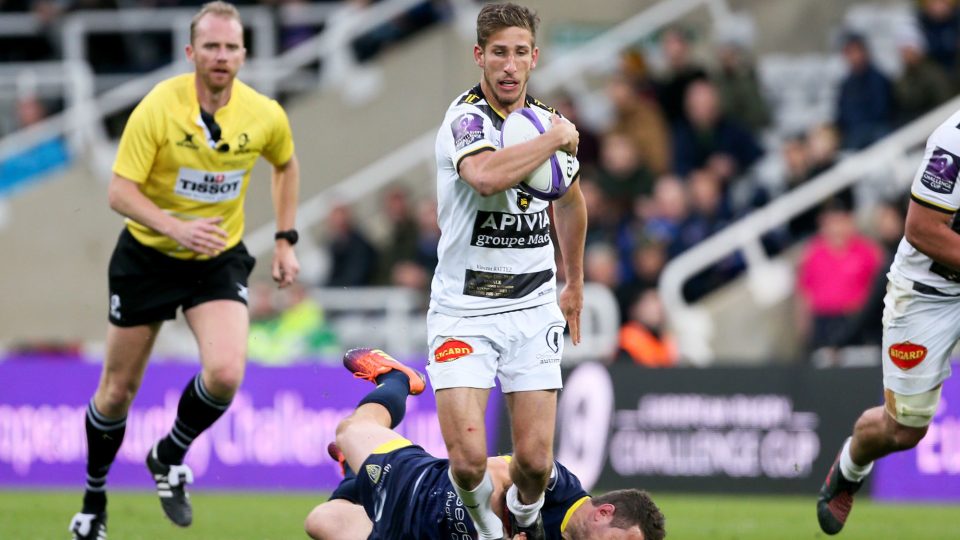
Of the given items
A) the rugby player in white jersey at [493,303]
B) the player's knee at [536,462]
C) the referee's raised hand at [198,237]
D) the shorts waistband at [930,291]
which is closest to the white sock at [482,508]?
the rugby player in white jersey at [493,303]

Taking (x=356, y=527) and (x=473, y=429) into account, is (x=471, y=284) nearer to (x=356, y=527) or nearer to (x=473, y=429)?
(x=473, y=429)

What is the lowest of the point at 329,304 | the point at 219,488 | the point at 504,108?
the point at 219,488

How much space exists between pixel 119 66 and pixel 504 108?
47.2ft

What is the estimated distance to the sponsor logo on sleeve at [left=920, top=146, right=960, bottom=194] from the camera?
858cm

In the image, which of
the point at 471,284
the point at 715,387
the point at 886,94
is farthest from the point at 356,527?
the point at 886,94

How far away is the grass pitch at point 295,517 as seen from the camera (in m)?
10.8

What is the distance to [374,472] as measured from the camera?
8484mm

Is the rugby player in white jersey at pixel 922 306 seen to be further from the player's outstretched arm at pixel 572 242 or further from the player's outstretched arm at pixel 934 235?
the player's outstretched arm at pixel 572 242

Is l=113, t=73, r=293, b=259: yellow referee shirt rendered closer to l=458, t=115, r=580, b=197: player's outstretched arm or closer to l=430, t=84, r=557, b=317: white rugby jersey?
l=430, t=84, r=557, b=317: white rugby jersey

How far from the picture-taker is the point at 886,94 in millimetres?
17125

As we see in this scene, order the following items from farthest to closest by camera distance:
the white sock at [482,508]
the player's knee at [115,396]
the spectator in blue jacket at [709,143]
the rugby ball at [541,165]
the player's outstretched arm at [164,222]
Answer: the spectator in blue jacket at [709,143] < the player's knee at [115,396] < the player's outstretched arm at [164,222] < the white sock at [482,508] < the rugby ball at [541,165]

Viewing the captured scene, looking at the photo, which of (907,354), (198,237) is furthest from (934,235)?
(198,237)

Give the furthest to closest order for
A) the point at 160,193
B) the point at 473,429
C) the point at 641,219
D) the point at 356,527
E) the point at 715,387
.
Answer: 1. the point at 641,219
2. the point at 715,387
3. the point at 160,193
4. the point at 356,527
5. the point at 473,429

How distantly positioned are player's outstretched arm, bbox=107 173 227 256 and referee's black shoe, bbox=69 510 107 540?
1805 millimetres
